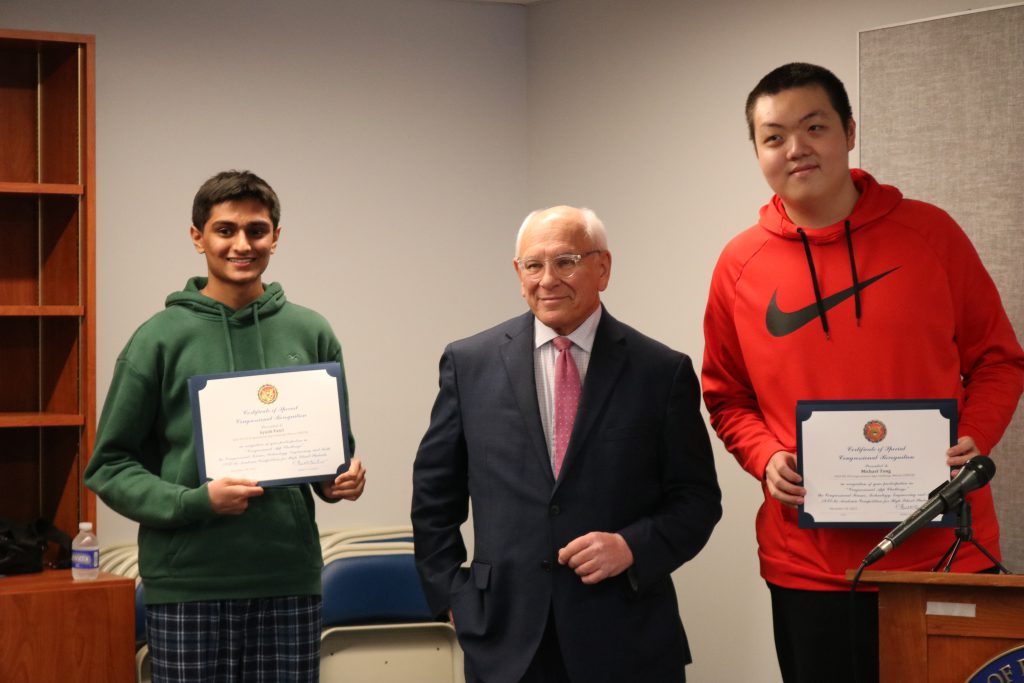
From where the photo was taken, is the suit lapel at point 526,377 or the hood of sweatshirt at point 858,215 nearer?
the suit lapel at point 526,377

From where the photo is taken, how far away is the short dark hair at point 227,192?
314cm

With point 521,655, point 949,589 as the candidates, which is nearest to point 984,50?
point 949,589

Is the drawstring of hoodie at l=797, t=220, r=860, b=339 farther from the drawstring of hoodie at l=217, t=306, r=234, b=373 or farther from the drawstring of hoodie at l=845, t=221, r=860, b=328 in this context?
the drawstring of hoodie at l=217, t=306, r=234, b=373

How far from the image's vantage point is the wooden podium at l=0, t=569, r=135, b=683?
371cm

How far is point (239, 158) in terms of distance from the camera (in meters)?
5.24

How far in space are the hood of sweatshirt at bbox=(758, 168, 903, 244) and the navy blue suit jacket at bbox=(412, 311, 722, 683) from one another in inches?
18.4

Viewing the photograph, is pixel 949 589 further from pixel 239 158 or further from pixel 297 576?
pixel 239 158

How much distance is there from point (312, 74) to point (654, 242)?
172cm

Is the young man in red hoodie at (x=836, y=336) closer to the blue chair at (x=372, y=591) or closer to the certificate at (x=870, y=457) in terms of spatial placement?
the certificate at (x=870, y=457)

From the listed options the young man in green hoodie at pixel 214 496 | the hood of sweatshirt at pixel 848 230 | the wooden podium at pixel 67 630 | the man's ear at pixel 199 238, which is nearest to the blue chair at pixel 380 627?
the wooden podium at pixel 67 630

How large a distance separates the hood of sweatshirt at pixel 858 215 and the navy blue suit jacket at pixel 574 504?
0.47 metres

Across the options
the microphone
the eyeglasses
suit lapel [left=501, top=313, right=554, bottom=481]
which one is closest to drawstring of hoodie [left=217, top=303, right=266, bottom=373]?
suit lapel [left=501, top=313, right=554, bottom=481]

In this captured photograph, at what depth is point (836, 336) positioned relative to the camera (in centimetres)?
288

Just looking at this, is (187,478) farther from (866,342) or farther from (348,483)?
(866,342)
